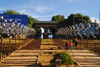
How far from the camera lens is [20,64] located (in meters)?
13.1

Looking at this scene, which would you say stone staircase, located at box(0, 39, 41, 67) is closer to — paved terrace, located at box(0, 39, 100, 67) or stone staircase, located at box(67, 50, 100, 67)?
paved terrace, located at box(0, 39, 100, 67)

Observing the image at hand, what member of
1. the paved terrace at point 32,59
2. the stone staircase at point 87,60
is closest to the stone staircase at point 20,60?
the paved terrace at point 32,59

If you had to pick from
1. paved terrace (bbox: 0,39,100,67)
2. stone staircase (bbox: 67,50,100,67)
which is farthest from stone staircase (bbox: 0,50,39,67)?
stone staircase (bbox: 67,50,100,67)

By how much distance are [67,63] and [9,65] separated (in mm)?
6523

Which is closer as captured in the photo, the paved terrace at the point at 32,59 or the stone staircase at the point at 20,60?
the paved terrace at the point at 32,59

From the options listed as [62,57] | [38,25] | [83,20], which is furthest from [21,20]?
[62,57]

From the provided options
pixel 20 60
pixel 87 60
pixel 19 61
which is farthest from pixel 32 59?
pixel 87 60

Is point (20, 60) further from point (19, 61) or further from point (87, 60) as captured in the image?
point (87, 60)

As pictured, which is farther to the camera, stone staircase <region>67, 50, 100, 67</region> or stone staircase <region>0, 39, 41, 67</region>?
stone staircase <region>0, 39, 41, 67</region>

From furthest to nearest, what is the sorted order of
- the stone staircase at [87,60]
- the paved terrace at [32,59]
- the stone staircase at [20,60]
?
the stone staircase at [20,60] < the paved terrace at [32,59] < the stone staircase at [87,60]

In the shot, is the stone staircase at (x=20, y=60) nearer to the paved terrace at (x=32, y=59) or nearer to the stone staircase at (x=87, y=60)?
the paved terrace at (x=32, y=59)

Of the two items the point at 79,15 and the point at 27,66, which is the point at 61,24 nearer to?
the point at 79,15

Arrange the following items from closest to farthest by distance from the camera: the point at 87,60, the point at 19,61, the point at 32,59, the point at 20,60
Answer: the point at 19,61 < the point at 87,60 < the point at 20,60 < the point at 32,59

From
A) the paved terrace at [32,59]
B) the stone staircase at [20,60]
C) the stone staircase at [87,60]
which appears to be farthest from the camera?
the stone staircase at [20,60]
